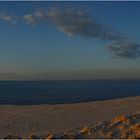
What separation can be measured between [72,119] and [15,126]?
111 inches

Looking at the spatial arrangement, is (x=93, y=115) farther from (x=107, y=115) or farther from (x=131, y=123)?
(x=131, y=123)

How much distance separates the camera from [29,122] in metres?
16.6

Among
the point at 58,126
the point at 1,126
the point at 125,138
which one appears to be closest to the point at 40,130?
the point at 58,126

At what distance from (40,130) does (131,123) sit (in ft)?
13.7

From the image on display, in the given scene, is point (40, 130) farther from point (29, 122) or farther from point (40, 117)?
point (40, 117)

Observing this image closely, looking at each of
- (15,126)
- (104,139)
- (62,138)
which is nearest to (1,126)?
(15,126)

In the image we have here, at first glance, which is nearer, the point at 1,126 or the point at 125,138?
the point at 125,138

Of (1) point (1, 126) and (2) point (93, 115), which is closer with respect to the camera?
(1) point (1, 126)

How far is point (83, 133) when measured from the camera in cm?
1128

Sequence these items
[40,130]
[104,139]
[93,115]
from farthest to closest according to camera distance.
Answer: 1. [93,115]
2. [40,130]
3. [104,139]

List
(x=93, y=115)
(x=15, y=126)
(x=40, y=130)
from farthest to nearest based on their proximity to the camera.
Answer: (x=93, y=115) < (x=15, y=126) < (x=40, y=130)

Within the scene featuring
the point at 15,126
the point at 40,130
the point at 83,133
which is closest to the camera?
the point at 83,133

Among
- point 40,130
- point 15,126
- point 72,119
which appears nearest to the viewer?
point 40,130

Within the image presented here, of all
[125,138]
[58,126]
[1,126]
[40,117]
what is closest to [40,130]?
[58,126]
